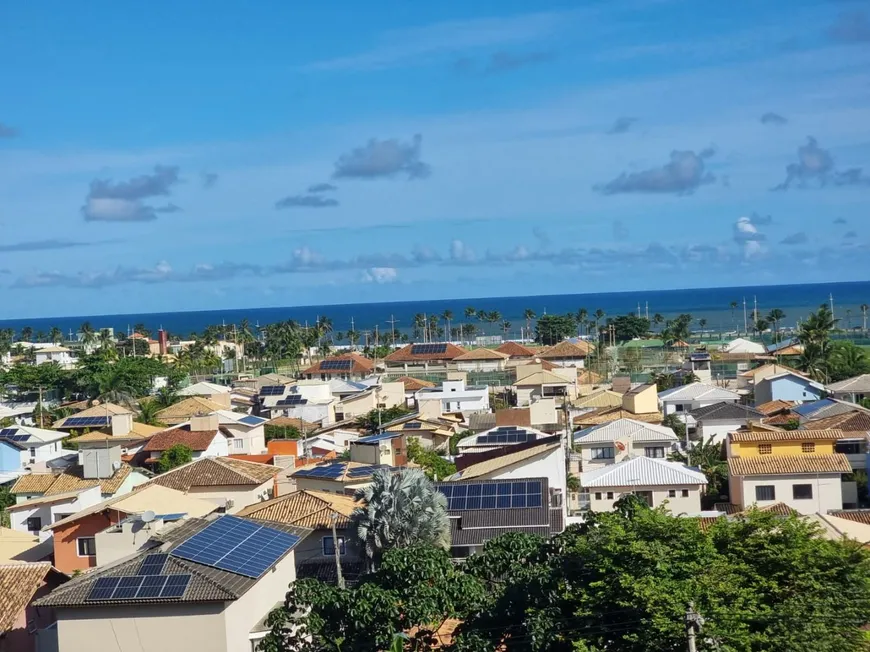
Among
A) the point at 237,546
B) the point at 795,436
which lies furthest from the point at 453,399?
the point at 237,546

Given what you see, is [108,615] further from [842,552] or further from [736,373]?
[736,373]

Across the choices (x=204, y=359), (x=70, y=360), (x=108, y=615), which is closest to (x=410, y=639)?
(x=108, y=615)

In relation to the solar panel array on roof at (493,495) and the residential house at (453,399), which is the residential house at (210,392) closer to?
the residential house at (453,399)

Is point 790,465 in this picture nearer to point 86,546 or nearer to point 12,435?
point 86,546

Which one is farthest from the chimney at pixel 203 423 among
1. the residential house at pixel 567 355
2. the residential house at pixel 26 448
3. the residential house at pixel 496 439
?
the residential house at pixel 567 355

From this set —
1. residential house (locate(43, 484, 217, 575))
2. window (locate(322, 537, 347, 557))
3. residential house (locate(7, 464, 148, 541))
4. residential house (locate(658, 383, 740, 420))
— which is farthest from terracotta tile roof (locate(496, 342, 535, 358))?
window (locate(322, 537, 347, 557))

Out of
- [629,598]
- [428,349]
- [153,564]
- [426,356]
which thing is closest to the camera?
[629,598]

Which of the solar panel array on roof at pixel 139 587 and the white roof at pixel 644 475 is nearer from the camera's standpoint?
the solar panel array on roof at pixel 139 587
